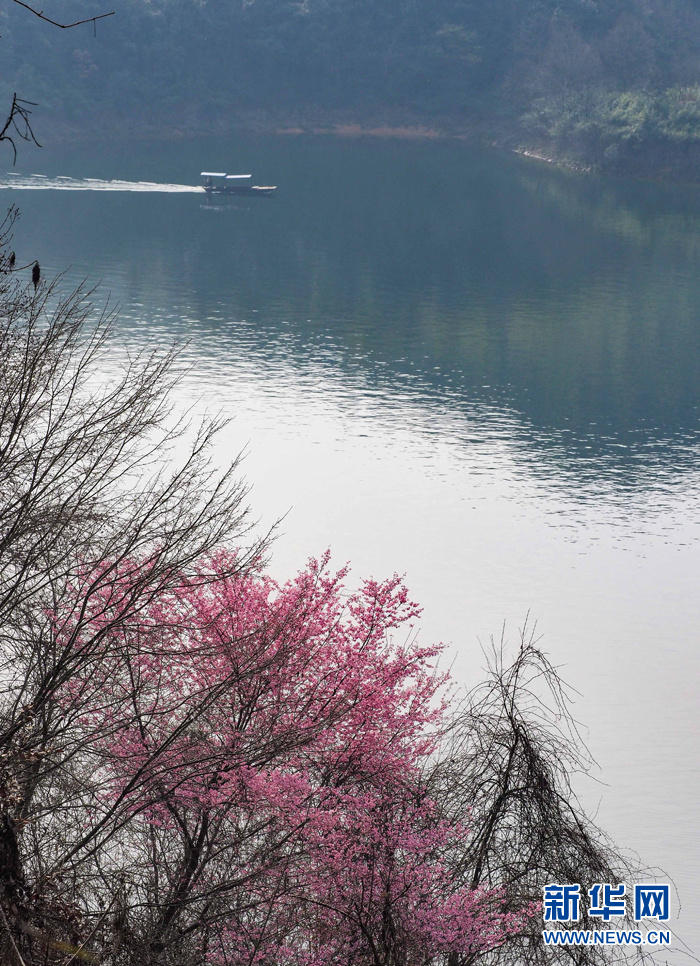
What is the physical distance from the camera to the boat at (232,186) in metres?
89.7

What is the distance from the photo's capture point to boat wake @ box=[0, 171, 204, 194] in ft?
301

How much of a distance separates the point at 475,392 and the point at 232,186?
48.5 m

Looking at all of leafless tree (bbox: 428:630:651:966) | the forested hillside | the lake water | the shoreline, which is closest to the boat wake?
the lake water

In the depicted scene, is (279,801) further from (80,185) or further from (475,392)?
(80,185)

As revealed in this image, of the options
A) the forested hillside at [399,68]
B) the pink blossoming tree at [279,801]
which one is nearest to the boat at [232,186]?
the forested hillside at [399,68]

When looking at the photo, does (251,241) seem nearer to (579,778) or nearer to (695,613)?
(695,613)

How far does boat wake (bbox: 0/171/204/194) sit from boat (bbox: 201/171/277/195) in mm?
1800

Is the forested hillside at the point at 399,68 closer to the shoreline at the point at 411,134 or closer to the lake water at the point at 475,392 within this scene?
the shoreline at the point at 411,134

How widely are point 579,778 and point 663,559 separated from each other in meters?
12.4

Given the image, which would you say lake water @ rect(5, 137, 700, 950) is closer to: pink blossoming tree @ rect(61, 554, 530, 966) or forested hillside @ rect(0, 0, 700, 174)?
pink blossoming tree @ rect(61, 554, 530, 966)

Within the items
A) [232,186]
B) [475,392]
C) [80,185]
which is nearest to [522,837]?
[475,392]

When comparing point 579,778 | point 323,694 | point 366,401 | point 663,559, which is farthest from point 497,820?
point 366,401

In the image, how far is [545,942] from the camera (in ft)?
38.5

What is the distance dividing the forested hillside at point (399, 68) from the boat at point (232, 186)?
18315 millimetres
